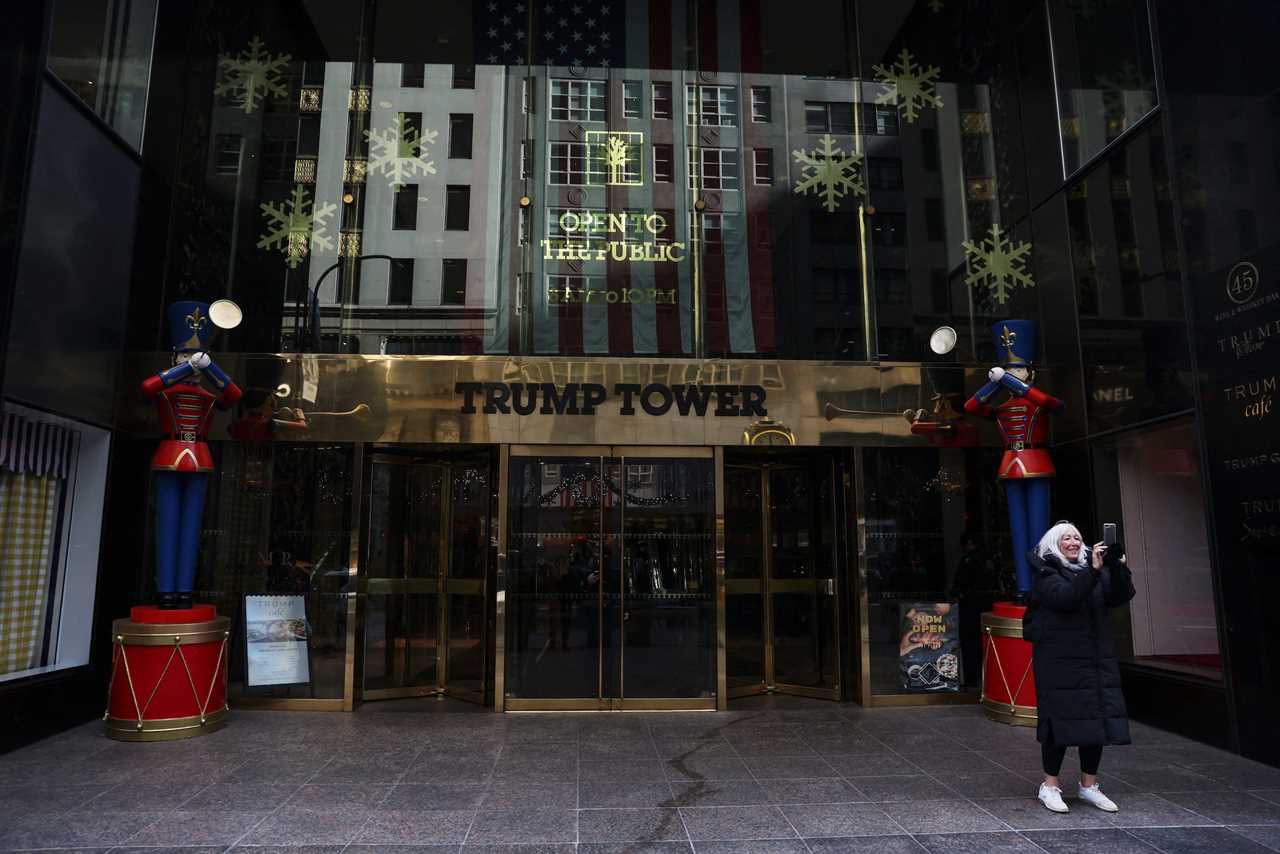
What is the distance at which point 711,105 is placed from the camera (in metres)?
10.3

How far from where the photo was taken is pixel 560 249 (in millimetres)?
9922

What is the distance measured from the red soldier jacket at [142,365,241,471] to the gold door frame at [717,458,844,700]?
18.1 feet

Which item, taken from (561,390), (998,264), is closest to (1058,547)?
(561,390)

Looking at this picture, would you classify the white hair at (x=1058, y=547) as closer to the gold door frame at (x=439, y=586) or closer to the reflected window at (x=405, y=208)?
the gold door frame at (x=439, y=586)

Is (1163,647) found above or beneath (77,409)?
beneath

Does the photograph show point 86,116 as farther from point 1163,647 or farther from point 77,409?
point 1163,647

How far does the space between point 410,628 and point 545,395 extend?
304cm

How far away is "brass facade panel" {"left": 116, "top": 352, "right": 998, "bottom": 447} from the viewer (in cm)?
902

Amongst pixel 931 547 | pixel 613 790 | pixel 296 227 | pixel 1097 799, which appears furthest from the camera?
pixel 296 227

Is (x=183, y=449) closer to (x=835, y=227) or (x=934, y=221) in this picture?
(x=835, y=227)

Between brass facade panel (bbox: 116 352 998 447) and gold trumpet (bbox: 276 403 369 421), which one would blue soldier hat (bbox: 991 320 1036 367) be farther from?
gold trumpet (bbox: 276 403 369 421)

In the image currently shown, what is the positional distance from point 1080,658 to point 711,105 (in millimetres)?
7593

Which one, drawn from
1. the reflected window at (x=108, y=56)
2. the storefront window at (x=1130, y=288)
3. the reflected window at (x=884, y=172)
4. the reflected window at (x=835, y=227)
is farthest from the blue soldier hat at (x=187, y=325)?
the storefront window at (x=1130, y=288)

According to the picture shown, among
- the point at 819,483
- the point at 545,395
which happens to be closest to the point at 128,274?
the point at 545,395
